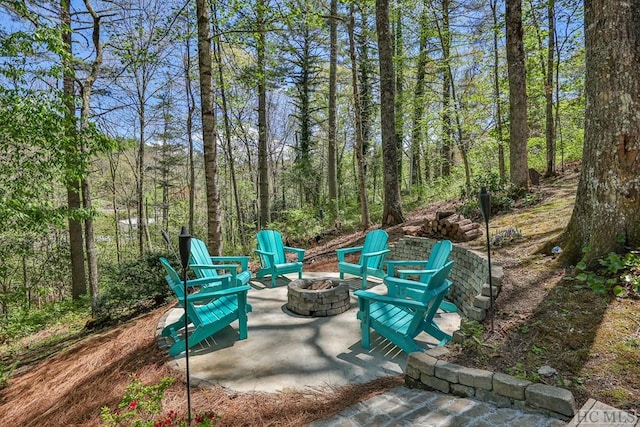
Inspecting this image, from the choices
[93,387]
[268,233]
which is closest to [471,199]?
[268,233]

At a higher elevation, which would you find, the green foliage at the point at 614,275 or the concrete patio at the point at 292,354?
the green foliage at the point at 614,275

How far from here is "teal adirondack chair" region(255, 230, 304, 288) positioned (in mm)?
4992

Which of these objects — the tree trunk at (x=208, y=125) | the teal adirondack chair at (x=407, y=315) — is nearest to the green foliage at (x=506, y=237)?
the teal adirondack chair at (x=407, y=315)

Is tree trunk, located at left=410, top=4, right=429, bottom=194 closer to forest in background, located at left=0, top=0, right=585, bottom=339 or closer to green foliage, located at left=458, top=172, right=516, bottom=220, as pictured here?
forest in background, located at left=0, top=0, right=585, bottom=339

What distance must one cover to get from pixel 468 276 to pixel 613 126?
6.47ft

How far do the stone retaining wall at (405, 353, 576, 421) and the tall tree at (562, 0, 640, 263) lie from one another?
159 centimetres

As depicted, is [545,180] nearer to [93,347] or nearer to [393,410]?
[393,410]

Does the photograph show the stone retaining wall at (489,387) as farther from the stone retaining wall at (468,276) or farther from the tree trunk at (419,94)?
the tree trunk at (419,94)

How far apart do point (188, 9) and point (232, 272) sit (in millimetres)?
4798

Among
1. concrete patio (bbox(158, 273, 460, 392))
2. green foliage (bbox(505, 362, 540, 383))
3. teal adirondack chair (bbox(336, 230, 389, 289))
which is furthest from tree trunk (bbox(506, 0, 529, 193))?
green foliage (bbox(505, 362, 540, 383))

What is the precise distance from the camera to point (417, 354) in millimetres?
2264

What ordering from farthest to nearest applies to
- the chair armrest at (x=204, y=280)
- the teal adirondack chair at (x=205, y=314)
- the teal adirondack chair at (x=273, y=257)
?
the teal adirondack chair at (x=273, y=257) < the chair armrest at (x=204, y=280) < the teal adirondack chair at (x=205, y=314)

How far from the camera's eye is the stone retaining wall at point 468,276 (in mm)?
2742
